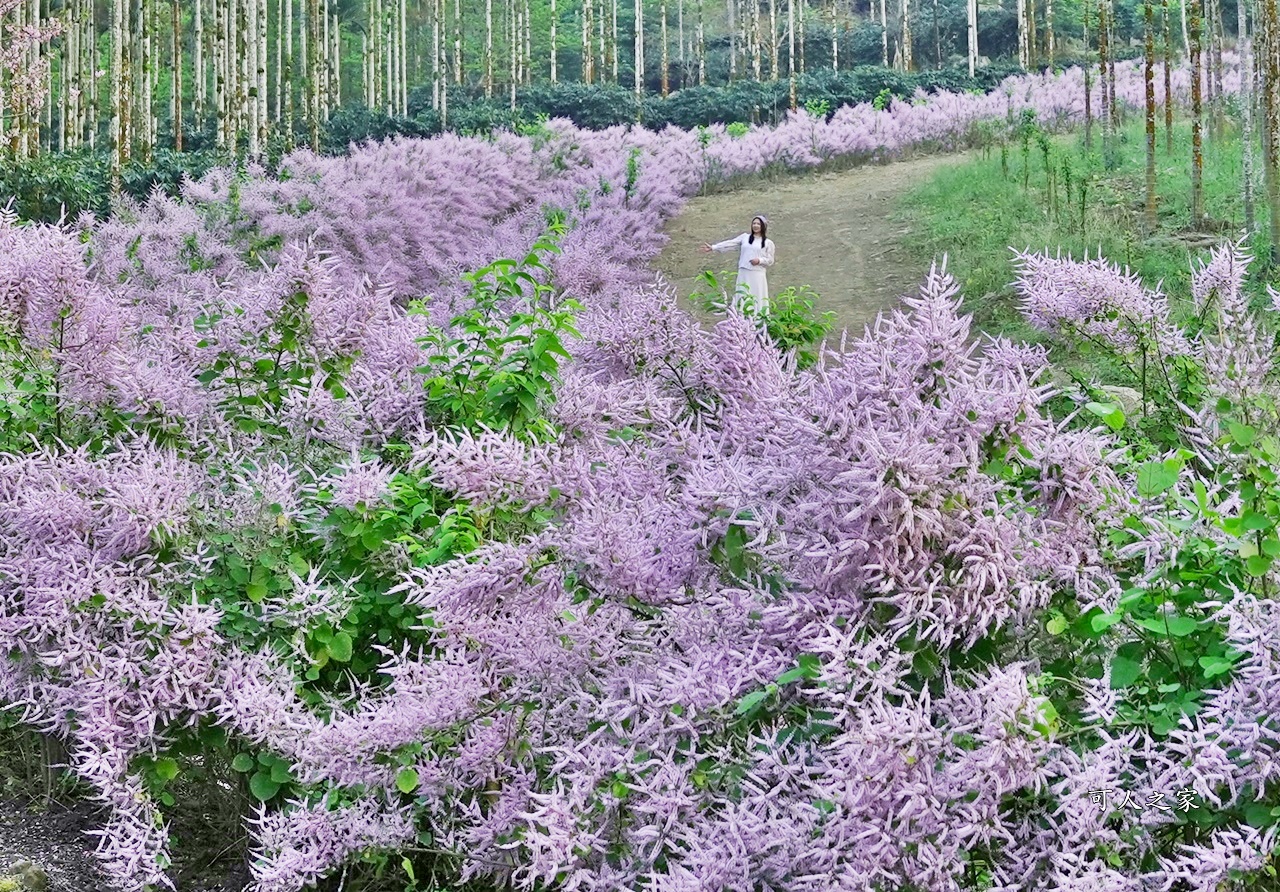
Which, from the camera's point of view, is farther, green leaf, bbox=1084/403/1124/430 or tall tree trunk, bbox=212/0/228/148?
tall tree trunk, bbox=212/0/228/148

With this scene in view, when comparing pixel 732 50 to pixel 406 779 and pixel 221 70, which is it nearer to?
pixel 221 70

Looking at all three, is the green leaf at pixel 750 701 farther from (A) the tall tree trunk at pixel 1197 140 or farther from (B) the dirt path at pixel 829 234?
(A) the tall tree trunk at pixel 1197 140

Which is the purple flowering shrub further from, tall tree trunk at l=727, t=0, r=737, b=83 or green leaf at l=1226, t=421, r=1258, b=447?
tall tree trunk at l=727, t=0, r=737, b=83

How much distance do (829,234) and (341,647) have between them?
563 inches

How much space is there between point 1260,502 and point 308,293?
280cm

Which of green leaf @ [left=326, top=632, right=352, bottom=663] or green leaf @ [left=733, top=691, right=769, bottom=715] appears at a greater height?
green leaf @ [left=733, top=691, right=769, bottom=715]

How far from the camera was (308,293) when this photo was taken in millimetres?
4117

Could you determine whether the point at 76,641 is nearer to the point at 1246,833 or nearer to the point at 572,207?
the point at 1246,833

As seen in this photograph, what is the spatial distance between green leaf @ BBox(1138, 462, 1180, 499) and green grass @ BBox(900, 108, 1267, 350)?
7637 millimetres

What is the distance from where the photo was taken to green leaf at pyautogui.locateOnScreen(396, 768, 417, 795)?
2.91 metres

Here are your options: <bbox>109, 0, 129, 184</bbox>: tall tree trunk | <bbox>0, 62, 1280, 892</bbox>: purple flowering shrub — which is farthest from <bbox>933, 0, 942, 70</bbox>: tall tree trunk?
<bbox>0, 62, 1280, 892</bbox>: purple flowering shrub

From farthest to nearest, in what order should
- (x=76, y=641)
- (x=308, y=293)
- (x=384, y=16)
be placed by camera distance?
(x=384, y=16)
(x=308, y=293)
(x=76, y=641)

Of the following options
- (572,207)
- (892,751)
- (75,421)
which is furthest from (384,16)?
(892,751)

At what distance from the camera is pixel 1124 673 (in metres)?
2.29
